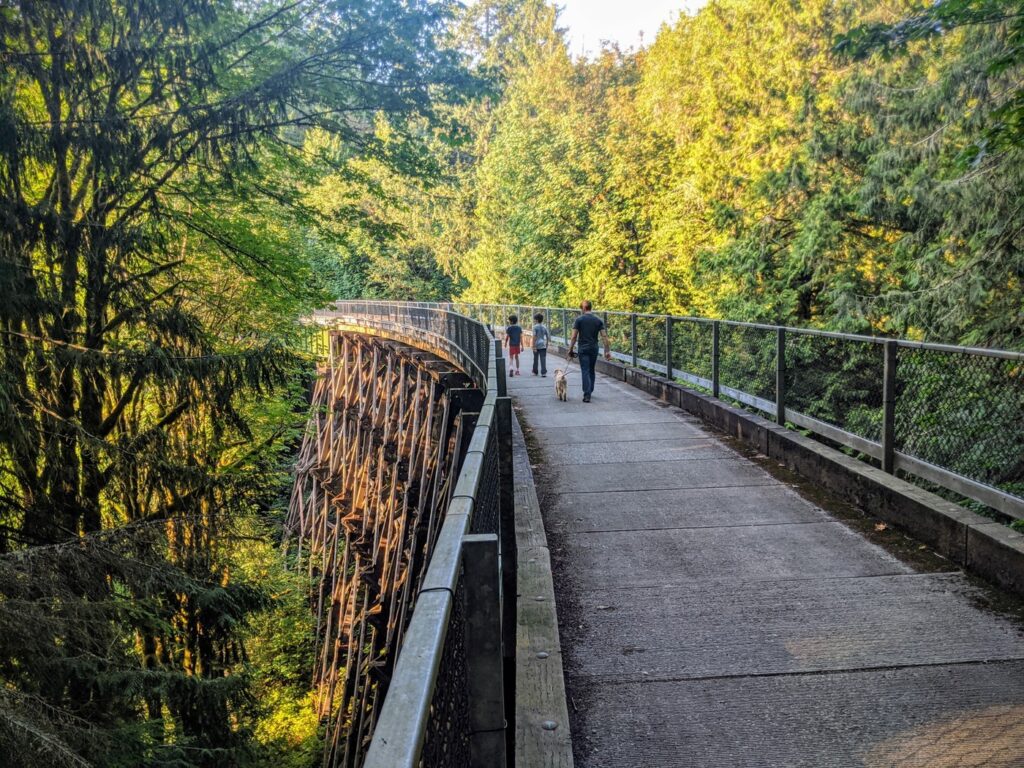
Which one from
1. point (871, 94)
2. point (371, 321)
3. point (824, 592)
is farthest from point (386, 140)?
point (371, 321)

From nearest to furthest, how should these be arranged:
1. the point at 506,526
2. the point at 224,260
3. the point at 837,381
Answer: the point at 506,526 → the point at 837,381 → the point at 224,260

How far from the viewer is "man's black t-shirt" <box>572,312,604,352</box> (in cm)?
1363

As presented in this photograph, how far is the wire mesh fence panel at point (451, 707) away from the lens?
5.54 feet

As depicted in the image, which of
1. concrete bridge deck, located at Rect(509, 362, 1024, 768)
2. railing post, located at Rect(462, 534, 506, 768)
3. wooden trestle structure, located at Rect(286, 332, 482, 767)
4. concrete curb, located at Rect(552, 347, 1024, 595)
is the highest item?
railing post, located at Rect(462, 534, 506, 768)

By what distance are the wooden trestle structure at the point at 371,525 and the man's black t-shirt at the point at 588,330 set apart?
2.14m

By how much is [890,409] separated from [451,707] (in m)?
5.78

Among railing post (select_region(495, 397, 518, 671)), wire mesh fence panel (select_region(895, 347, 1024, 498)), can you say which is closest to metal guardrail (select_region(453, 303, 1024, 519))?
wire mesh fence panel (select_region(895, 347, 1024, 498))

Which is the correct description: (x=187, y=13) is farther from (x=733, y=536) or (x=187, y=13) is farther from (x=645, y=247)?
(x=645, y=247)

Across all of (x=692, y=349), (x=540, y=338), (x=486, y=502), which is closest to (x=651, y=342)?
(x=692, y=349)

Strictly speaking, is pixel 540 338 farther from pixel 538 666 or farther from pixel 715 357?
pixel 538 666

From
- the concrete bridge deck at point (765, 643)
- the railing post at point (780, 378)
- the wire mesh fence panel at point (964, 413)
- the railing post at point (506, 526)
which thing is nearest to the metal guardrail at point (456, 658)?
the railing post at point (506, 526)

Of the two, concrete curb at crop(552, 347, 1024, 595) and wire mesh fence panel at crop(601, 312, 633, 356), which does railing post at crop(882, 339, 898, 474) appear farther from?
wire mesh fence panel at crop(601, 312, 633, 356)

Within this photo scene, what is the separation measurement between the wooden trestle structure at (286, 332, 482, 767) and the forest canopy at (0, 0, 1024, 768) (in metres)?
1.16

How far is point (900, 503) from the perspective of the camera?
243 inches
